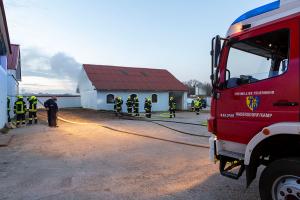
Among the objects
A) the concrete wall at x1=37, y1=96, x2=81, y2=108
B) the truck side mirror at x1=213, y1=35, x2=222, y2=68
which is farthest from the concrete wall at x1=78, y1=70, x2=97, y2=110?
the truck side mirror at x1=213, y1=35, x2=222, y2=68

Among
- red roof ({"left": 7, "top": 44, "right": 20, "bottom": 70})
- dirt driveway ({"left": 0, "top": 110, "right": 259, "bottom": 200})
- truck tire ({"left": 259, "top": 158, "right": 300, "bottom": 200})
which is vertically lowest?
dirt driveway ({"left": 0, "top": 110, "right": 259, "bottom": 200})

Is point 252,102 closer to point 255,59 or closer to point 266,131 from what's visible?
point 266,131

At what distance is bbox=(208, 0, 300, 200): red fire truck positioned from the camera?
391 cm

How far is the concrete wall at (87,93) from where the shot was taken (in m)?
30.6

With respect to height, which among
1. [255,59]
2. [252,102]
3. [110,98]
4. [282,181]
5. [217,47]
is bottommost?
[282,181]

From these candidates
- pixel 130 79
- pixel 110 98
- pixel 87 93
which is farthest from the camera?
pixel 87 93

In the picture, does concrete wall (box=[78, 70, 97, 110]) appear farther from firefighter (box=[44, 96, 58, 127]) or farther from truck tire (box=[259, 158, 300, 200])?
truck tire (box=[259, 158, 300, 200])

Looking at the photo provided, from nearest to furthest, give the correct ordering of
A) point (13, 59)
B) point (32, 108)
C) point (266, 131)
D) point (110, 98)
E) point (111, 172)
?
point (266, 131) < point (111, 172) < point (32, 108) < point (13, 59) < point (110, 98)

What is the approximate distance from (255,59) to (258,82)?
0.52 metres

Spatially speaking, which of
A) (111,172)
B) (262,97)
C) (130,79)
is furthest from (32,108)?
(130,79)

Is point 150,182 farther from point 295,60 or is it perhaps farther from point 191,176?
point 295,60

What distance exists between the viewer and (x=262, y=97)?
4262mm

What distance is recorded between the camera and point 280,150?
4.35 m

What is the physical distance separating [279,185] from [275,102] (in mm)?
1066
